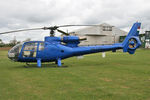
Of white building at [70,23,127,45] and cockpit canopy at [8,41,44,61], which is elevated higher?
white building at [70,23,127,45]

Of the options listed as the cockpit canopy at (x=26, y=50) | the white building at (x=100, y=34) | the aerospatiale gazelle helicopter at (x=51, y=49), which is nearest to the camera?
the cockpit canopy at (x=26, y=50)

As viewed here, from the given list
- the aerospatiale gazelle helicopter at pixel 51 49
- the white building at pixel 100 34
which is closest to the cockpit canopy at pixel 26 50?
the aerospatiale gazelle helicopter at pixel 51 49

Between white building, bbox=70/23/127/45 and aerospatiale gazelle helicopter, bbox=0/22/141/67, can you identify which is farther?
white building, bbox=70/23/127/45

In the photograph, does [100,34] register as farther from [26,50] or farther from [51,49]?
[26,50]

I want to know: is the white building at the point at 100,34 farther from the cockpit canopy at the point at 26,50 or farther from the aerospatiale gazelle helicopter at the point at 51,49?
the cockpit canopy at the point at 26,50

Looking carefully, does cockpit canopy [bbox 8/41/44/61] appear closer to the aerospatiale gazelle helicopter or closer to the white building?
the aerospatiale gazelle helicopter

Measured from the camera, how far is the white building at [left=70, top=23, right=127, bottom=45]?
58.3 m

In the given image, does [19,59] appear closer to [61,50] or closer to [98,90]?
[61,50]

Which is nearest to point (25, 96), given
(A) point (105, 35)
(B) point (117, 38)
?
(A) point (105, 35)

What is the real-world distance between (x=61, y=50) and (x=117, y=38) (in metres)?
54.3

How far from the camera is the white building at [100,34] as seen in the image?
58.3m

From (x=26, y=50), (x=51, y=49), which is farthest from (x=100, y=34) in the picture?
(x=26, y=50)

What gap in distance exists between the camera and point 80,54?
534 inches

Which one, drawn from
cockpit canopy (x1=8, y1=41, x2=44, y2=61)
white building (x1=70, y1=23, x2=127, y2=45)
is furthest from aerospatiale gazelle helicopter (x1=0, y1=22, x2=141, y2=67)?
white building (x1=70, y1=23, x2=127, y2=45)
